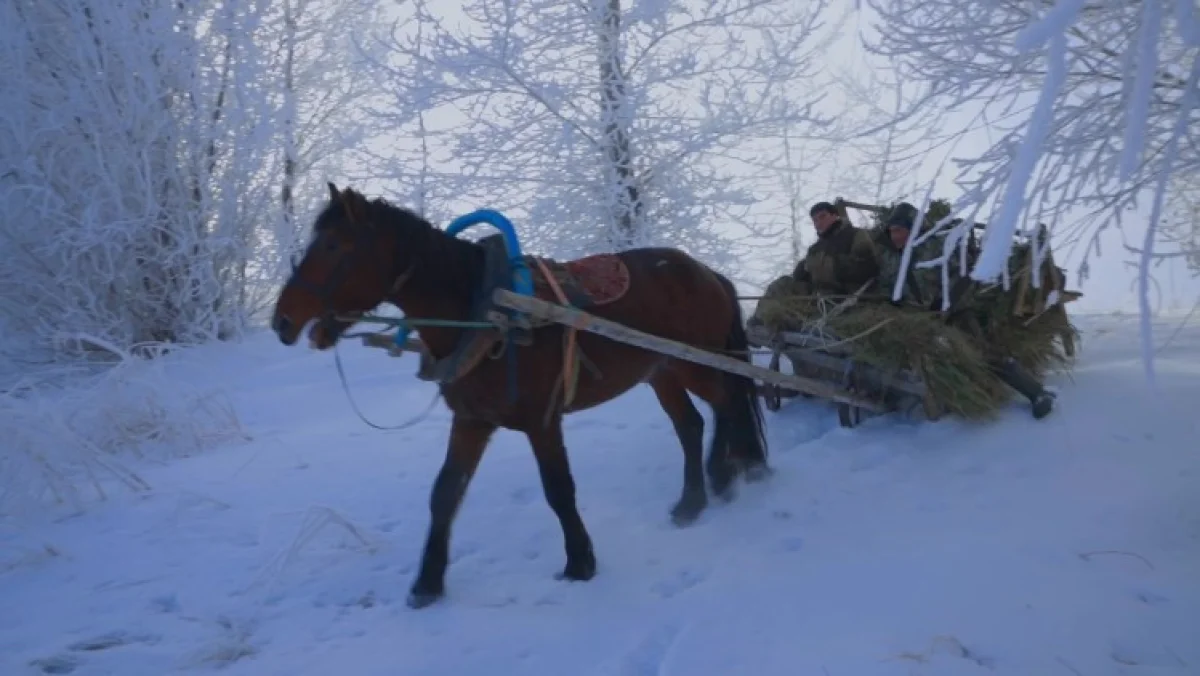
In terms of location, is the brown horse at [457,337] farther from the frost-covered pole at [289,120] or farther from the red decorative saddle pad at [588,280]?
the frost-covered pole at [289,120]

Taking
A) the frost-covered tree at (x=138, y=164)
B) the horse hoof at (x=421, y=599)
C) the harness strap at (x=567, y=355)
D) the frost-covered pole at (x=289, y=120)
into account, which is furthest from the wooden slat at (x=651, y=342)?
the frost-covered pole at (x=289, y=120)

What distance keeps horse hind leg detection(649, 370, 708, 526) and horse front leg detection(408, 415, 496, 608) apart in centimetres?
118

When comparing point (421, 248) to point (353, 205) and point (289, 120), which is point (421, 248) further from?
point (289, 120)

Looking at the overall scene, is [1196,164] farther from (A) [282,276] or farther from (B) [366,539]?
(A) [282,276]

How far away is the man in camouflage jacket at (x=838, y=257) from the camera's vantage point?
17.7ft

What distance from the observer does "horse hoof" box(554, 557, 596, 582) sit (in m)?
3.40

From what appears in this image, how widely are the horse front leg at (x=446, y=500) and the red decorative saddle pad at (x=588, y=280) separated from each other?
0.68 m

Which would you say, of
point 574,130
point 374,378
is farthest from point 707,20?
point 374,378

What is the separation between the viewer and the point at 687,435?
4.34 meters

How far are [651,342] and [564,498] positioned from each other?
807mm

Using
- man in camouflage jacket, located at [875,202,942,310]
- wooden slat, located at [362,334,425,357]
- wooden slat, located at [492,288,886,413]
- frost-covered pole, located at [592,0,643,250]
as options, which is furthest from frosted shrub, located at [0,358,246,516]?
man in camouflage jacket, located at [875,202,942,310]

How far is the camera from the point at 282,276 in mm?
10469

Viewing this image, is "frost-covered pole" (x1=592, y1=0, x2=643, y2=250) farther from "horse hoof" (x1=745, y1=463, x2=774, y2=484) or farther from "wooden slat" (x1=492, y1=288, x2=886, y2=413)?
"horse hoof" (x1=745, y1=463, x2=774, y2=484)

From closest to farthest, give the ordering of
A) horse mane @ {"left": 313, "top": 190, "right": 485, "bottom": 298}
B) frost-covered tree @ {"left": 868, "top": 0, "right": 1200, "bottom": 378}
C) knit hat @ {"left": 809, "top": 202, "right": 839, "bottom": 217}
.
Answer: frost-covered tree @ {"left": 868, "top": 0, "right": 1200, "bottom": 378} → horse mane @ {"left": 313, "top": 190, "right": 485, "bottom": 298} → knit hat @ {"left": 809, "top": 202, "right": 839, "bottom": 217}
